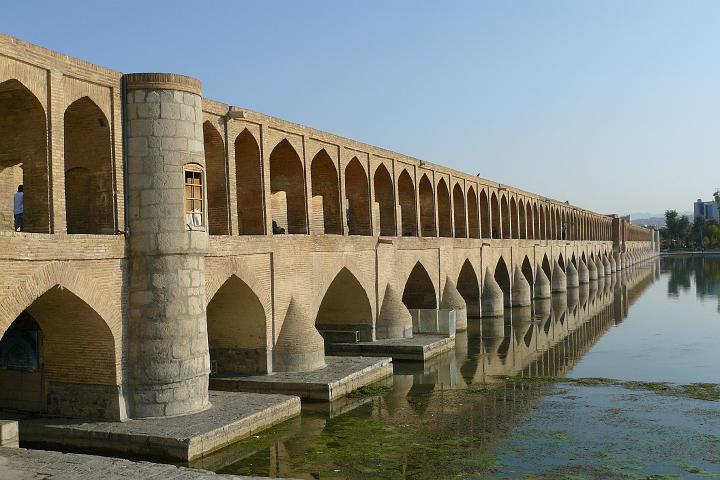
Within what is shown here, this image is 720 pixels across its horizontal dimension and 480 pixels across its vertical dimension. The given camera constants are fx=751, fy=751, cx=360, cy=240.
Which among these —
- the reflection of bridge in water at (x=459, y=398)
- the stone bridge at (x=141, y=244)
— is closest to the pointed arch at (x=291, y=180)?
the stone bridge at (x=141, y=244)

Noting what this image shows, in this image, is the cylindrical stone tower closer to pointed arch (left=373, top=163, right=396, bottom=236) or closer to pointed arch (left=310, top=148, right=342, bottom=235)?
pointed arch (left=310, top=148, right=342, bottom=235)

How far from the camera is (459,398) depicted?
14.0 metres

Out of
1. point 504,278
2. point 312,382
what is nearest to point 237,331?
point 312,382

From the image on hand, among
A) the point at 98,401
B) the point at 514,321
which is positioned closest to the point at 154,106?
the point at 98,401

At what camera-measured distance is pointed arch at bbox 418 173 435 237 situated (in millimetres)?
24312

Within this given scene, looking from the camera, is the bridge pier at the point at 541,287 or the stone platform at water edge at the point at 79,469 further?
the bridge pier at the point at 541,287

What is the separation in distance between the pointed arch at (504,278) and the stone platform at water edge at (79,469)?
943 inches

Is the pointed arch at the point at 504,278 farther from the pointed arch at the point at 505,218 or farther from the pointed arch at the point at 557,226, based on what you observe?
the pointed arch at the point at 557,226

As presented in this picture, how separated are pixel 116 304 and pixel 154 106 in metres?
2.99

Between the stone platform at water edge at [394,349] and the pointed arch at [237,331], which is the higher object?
the pointed arch at [237,331]

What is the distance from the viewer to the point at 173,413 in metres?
11.1

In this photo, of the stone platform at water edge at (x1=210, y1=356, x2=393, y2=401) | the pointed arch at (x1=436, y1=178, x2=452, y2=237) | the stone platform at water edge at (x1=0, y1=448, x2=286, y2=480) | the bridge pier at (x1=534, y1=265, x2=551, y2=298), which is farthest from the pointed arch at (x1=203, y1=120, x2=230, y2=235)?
the bridge pier at (x1=534, y1=265, x2=551, y2=298)

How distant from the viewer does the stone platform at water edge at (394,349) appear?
17.9 meters

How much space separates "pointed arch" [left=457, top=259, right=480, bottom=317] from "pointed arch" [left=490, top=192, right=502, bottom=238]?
4537 millimetres
